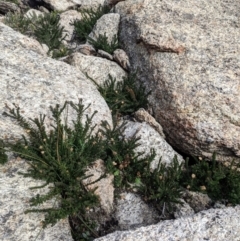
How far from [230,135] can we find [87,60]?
4.45 m

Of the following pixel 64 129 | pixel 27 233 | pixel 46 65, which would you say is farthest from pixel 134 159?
pixel 46 65

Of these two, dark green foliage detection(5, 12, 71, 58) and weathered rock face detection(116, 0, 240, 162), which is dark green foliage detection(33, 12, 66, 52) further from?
weathered rock face detection(116, 0, 240, 162)

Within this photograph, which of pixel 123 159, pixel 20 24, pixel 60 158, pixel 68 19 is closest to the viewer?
pixel 60 158

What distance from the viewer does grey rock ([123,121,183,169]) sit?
6.68 metres

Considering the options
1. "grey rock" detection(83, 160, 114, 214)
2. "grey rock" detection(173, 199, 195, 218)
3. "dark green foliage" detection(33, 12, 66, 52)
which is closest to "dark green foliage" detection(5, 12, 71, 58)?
"dark green foliage" detection(33, 12, 66, 52)

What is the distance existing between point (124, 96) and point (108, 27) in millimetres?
3108

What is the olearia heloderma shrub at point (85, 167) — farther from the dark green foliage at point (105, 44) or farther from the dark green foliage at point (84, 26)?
the dark green foliage at point (84, 26)

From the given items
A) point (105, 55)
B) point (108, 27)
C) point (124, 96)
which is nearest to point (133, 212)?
point (124, 96)

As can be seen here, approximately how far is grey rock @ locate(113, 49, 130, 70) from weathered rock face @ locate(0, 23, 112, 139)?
157 centimetres

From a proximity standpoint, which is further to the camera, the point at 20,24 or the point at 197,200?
the point at 20,24

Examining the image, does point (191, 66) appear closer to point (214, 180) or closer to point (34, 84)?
point (214, 180)

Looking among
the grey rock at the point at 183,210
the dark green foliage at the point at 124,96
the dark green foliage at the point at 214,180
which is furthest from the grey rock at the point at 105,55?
the grey rock at the point at 183,210

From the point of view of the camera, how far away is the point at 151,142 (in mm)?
6809

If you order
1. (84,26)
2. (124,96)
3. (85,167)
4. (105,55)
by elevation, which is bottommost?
(85,167)
